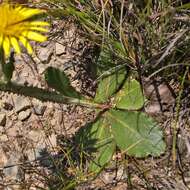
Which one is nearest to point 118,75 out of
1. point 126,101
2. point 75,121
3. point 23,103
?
point 126,101

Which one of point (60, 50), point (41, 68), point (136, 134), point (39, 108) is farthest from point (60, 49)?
point (136, 134)

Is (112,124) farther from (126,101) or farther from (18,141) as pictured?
(18,141)

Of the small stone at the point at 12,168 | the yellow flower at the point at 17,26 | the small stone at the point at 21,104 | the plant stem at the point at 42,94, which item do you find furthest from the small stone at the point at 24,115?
the yellow flower at the point at 17,26

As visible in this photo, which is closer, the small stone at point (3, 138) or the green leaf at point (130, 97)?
the green leaf at point (130, 97)

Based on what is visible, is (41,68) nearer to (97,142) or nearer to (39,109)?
(39,109)

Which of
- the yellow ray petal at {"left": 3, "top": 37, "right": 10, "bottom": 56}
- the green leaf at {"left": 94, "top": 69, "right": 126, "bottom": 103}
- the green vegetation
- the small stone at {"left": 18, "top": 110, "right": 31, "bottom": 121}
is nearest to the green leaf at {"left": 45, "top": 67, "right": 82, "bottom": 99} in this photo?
the green vegetation

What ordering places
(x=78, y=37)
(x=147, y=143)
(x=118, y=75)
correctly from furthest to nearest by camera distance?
(x=78, y=37), (x=118, y=75), (x=147, y=143)

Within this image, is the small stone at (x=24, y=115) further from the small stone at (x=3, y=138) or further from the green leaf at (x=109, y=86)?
the green leaf at (x=109, y=86)
